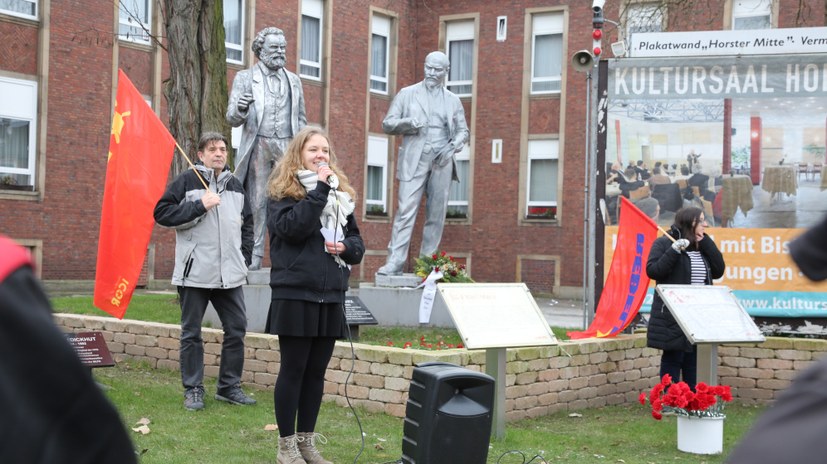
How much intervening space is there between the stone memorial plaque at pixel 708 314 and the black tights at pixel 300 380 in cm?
364

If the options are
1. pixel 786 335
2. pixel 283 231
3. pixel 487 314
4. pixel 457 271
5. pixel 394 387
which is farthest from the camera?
pixel 457 271

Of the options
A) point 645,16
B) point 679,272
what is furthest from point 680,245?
point 645,16

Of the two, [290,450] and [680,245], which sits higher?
[680,245]

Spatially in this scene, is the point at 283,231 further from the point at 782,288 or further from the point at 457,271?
the point at 782,288

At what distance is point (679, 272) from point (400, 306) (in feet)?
14.0

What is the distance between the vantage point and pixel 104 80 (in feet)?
77.4

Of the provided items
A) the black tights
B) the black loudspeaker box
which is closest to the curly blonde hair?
the black tights

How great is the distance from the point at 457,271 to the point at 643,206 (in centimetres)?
244

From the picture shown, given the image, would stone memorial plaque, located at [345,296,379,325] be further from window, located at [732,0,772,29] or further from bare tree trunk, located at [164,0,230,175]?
window, located at [732,0,772,29]

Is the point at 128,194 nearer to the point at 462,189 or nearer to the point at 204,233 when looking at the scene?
the point at 204,233

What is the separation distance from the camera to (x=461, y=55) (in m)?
31.6

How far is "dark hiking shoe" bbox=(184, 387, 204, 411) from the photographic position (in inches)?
333

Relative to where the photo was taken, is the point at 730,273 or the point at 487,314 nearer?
the point at 487,314

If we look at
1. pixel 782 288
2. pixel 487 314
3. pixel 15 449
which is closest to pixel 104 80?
pixel 782 288
